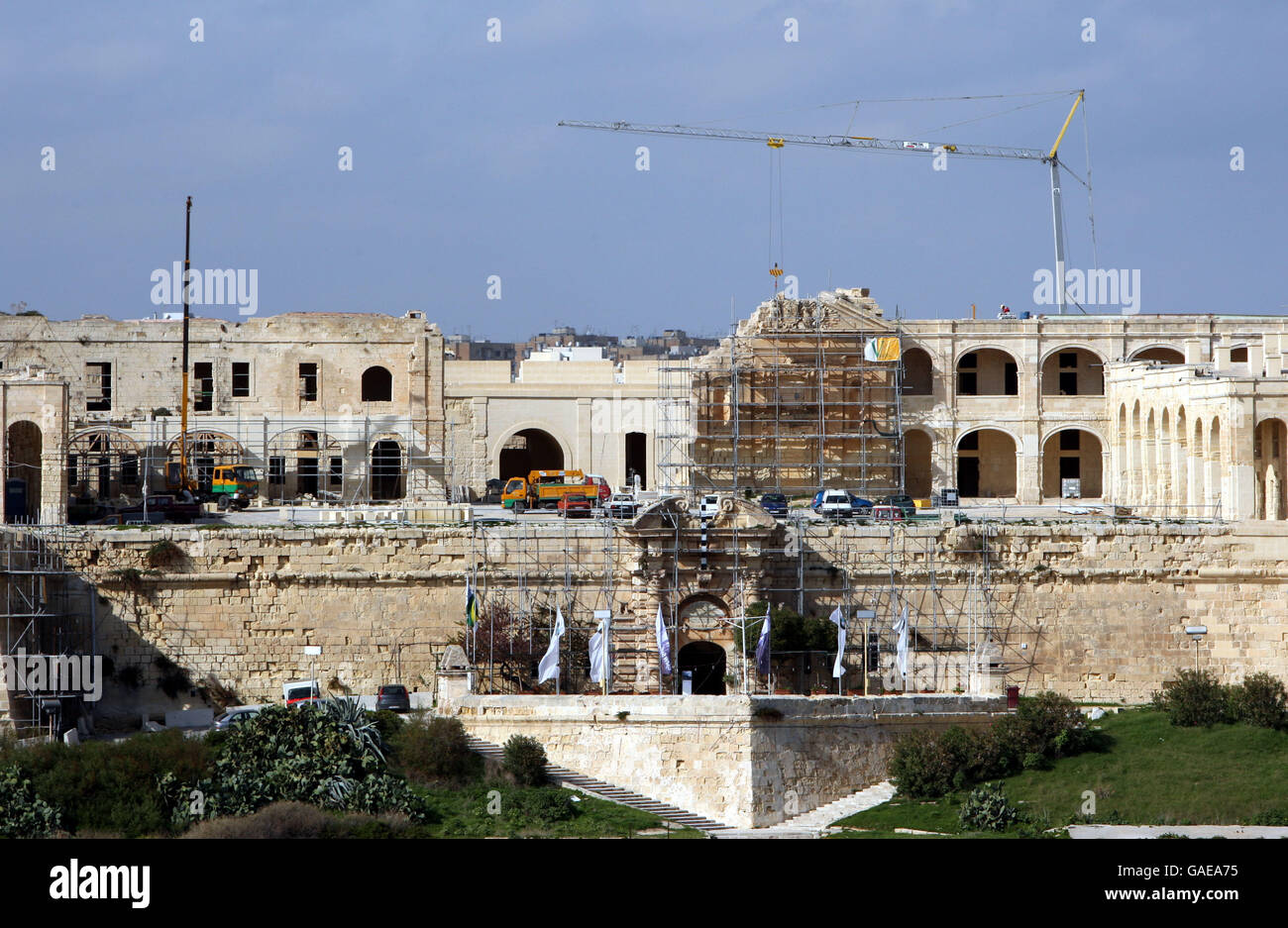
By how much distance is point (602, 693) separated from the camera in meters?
35.9

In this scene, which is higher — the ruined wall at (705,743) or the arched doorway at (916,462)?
the arched doorway at (916,462)

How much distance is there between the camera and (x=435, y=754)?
31922 mm

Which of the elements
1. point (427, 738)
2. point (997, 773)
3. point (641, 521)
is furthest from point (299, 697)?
point (997, 773)

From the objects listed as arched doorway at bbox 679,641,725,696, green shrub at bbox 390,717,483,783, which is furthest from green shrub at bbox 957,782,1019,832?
green shrub at bbox 390,717,483,783

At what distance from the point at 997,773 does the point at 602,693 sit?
739 centimetres

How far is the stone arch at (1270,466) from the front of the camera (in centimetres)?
4422

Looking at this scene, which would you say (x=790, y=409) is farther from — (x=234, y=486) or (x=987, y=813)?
(x=987, y=813)

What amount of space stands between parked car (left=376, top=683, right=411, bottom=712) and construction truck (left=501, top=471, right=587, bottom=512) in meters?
9.13

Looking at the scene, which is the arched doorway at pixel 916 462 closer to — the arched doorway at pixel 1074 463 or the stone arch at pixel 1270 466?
the arched doorway at pixel 1074 463

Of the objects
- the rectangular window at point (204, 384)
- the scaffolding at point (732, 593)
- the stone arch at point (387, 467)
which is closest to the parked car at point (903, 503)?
the scaffolding at point (732, 593)

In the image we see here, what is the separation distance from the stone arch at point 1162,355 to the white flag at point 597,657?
23269mm

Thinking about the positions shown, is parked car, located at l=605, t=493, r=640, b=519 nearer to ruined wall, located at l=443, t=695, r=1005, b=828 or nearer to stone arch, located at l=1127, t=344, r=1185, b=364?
ruined wall, located at l=443, t=695, r=1005, b=828

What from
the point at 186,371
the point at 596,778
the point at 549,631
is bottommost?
the point at 596,778
